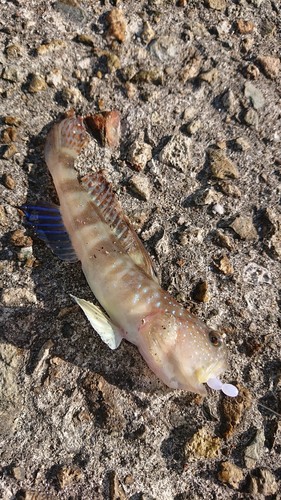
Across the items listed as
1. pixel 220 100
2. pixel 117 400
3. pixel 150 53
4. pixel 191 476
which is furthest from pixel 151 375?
pixel 150 53

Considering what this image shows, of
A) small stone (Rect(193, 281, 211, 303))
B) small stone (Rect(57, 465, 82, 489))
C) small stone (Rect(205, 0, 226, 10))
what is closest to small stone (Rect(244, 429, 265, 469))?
small stone (Rect(193, 281, 211, 303))

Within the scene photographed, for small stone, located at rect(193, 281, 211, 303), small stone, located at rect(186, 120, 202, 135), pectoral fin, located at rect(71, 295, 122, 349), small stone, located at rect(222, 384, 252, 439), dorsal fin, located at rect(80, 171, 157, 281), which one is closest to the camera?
pectoral fin, located at rect(71, 295, 122, 349)

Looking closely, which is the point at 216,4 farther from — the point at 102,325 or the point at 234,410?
the point at 234,410

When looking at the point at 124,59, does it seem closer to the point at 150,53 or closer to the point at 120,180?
the point at 150,53

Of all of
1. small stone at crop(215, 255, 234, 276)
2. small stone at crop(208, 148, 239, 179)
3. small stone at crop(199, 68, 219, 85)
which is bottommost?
small stone at crop(215, 255, 234, 276)

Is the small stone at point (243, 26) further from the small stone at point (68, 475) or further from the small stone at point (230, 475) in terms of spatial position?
the small stone at point (68, 475)

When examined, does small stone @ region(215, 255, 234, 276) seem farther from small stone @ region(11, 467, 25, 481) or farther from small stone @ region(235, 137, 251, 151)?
small stone @ region(11, 467, 25, 481)

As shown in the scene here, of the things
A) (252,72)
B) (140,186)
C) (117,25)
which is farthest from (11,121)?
(252,72)
